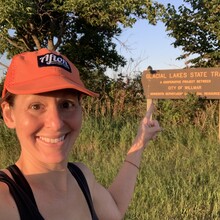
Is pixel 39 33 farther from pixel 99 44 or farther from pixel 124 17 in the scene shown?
pixel 124 17

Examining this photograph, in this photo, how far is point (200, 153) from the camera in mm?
6059

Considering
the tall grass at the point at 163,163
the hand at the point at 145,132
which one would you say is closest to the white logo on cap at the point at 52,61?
the hand at the point at 145,132

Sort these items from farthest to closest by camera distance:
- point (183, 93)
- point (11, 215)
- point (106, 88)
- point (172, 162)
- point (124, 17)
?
point (124, 17)
point (106, 88)
point (183, 93)
point (172, 162)
point (11, 215)

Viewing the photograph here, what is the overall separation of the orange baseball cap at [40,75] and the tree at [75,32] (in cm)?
1170

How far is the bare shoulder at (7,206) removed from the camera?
1186 mm

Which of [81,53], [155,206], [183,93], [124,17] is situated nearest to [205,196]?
[155,206]

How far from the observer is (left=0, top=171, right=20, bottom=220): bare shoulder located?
1186 mm

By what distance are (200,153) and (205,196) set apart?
76.7 inches

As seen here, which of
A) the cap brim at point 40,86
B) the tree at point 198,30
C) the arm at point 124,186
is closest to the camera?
the cap brim at point 40,86

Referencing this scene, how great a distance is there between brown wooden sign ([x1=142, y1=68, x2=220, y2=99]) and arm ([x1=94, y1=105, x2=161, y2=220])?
5.78 m

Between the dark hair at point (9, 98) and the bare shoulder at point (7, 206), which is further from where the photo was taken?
the dark hair at point (9, 98)

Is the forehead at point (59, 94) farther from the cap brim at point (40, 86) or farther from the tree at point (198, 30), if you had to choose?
the tree at point (198, 30)

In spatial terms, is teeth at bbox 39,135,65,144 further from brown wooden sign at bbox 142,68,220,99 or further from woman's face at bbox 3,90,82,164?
brown wooden sign at bbox 142,68,220,99

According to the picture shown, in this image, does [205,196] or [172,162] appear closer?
[205,196]
